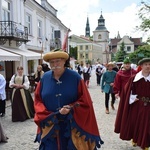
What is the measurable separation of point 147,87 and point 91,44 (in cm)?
10256

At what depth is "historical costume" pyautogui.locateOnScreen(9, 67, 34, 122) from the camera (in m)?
7.54

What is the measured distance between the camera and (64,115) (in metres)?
3.13

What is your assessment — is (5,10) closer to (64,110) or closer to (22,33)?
(22,33)

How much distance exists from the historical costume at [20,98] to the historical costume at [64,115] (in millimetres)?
4468

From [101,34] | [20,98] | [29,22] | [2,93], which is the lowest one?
[20,98]

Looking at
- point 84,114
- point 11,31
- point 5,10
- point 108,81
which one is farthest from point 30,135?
point 5,10

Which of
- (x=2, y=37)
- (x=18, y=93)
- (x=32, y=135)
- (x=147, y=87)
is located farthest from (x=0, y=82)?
(x=2, y=37)

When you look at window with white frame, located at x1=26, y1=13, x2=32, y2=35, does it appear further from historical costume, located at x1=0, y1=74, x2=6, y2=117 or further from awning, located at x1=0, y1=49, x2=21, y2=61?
historical costume, located at x1=0, y1=74, x2=6, y2=117

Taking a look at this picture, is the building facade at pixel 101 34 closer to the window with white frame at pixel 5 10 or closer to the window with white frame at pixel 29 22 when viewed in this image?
the window with white frame at pixel 29 22

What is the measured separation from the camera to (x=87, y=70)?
17438 mm

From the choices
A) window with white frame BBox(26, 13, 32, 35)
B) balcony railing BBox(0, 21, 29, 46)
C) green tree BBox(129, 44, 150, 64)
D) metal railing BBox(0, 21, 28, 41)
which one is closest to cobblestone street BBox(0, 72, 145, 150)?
green tree BBox(129, 44, 150, 64)

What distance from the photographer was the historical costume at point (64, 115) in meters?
3.07

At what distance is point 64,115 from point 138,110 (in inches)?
75.4

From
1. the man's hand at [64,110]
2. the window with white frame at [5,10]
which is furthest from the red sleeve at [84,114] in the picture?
the window with white frame at [5,10]
